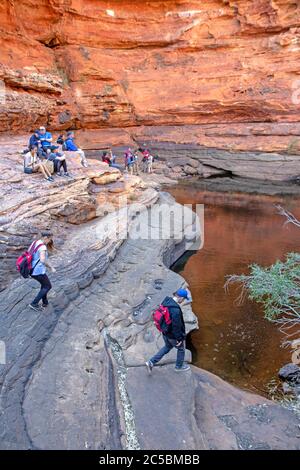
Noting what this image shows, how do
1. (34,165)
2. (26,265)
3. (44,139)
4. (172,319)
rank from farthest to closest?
(44,139)
(34,165)
(26,265)
(172,319)

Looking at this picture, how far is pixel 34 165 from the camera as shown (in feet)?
38.1

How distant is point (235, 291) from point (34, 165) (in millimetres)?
7044

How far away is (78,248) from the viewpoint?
1013 centimetres

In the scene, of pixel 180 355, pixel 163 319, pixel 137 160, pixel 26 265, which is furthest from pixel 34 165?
pixel 137 160

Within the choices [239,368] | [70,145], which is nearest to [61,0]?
[70,145]

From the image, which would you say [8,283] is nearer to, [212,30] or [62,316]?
[62,316]

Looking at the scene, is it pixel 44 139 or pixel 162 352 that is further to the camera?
pixel 44 139

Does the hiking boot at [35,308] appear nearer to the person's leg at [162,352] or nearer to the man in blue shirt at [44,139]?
the person's leg at [162,352]

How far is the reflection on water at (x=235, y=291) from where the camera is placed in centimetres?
786

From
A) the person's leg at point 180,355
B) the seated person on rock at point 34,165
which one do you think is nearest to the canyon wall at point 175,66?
the seated person on rock at point 34,165

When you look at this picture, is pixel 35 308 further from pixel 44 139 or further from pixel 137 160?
pixel 137 160

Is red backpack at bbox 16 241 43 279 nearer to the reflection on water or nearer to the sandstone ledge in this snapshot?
the sandstone ledge

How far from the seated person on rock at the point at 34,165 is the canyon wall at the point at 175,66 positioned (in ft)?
49.4

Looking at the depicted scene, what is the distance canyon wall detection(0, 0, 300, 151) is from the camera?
2688 cm
